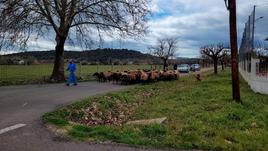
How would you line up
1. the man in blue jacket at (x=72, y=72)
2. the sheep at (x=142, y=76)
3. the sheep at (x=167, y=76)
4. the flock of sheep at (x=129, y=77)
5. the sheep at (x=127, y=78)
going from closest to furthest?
the man in blue jacket at (x=72, y=72), the sheep at (x=127, y=78), the flock of sheep at (x=129, y=77), the sheep at (x=142, y=76), the sheep at (x=167, y=76)

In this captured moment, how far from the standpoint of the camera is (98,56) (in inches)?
1978

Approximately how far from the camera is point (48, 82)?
29797 millimetres

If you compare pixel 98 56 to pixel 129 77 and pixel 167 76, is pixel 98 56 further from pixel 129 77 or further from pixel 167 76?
pixel 129 77

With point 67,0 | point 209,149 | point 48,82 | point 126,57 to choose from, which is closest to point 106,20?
point 67,0

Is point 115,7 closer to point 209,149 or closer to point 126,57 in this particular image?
point 209,149

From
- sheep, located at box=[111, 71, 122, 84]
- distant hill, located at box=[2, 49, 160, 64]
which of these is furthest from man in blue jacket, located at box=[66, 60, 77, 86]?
distant hill, located at box=[2, 49, 160, 64]

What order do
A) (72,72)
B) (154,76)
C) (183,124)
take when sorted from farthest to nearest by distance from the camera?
(154,76), (72,72), (183,124)

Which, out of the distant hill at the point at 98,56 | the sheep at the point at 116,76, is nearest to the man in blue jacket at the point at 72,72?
the sheep at the point at 116,76

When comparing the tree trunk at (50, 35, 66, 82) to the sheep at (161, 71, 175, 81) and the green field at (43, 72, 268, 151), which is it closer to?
the sheep at (161, 71, 175, 81)

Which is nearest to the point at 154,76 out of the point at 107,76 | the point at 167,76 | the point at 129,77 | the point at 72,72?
the point at 167,76

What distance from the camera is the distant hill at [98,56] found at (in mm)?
43781

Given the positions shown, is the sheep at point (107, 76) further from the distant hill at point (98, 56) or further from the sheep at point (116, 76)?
the distant hill at point (98, 56)

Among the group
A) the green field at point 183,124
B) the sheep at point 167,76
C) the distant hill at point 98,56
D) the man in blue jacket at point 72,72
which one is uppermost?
the distant hill at point 98,56

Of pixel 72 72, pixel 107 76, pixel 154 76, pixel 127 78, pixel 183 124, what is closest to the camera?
pixel 183 124
